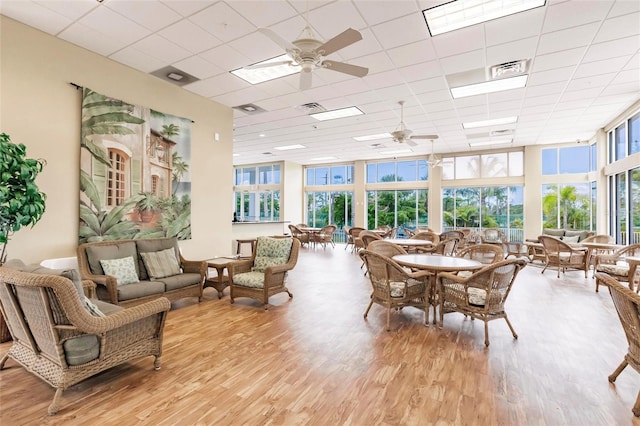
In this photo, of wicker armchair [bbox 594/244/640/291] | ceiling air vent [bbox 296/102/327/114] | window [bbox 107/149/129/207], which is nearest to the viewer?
window [bbox 107/149/129/207]

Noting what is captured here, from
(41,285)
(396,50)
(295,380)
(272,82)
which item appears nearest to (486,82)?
(396,50)

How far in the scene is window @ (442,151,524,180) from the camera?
35.7ft

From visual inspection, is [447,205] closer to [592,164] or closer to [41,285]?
[592,164]

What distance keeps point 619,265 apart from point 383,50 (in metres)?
5.68

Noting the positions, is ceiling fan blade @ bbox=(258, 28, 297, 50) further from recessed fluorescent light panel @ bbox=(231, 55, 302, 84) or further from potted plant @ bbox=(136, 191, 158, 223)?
potted plant @ bbox=(136, 191, 158, 223)

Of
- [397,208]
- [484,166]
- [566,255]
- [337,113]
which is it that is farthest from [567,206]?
[337,113]

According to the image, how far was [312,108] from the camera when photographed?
22.3ft

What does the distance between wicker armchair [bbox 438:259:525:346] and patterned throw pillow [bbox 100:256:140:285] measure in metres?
3.98

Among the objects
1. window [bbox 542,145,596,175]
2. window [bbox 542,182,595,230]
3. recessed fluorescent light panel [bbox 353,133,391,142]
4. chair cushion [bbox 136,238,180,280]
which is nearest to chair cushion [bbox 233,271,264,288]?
chair cushion [bbox 136,238,180,280]

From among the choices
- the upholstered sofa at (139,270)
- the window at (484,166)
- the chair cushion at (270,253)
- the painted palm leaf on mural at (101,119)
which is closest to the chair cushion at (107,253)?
the upholstered sofa at (139,270)

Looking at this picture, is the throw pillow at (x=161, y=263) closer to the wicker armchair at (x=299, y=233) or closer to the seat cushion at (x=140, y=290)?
the seat cushion at (x=140, y=290)

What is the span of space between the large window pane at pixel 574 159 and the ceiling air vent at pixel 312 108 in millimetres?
8468

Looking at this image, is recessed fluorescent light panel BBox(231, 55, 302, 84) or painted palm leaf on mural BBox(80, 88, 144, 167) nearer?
painted palm leaf on mural BBox(80, 88, 144, 167)

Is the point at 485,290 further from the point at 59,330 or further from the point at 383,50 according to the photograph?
the point at 59,330
